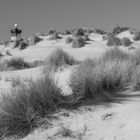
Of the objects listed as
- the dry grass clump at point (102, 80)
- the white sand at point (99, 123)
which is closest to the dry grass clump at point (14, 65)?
the dry grass clump at point (102, 80)

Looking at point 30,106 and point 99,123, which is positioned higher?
point 30,106

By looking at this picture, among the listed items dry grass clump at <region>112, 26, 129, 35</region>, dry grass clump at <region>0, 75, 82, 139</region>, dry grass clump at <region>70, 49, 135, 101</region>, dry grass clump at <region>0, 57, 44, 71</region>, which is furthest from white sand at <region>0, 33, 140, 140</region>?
dry grass clump at <region>112, 26, 129, 35</region>

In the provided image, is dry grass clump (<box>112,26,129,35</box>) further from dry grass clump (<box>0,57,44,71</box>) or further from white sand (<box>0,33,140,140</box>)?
white sand (<box>0,33,140,140</box>)

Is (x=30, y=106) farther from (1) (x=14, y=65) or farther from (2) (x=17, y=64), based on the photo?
(2) (x=17, y=64)

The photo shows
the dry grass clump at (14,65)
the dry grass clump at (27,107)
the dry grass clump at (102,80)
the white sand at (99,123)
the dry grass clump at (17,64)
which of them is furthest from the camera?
the dry grass clump at (17,64)

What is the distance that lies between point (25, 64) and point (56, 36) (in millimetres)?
9352

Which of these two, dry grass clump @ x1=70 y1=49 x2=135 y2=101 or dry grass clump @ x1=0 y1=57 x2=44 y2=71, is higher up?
dry grass clump @ x1=70 y1=49 x2=135 y2=101

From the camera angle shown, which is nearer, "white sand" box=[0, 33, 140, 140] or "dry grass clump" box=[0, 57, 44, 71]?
"white sand" box=[0, 33, 140, 140]

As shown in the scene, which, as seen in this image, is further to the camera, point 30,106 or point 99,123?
point 30,106

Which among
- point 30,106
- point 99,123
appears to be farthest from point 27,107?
point 99,123

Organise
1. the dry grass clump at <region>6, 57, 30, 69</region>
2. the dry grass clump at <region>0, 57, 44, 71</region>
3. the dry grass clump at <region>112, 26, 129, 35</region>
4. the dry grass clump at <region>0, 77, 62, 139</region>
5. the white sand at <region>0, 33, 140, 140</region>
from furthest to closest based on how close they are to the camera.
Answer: the dry grass clump at <region>112, 26, 129, 35</region>
the dry grass clump at <region>6, 57, 30, 69</region>
the dry grass clump at <region>0, 57, 44, 71</region>
the dry grass clump at <region>0, 77, 62, 139</region>
the white sand at <region>0, 33, 140, 140</region>

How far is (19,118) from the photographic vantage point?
343cm

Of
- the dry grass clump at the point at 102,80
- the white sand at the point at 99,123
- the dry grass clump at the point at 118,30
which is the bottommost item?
the dry grass clump at the point at 118,30

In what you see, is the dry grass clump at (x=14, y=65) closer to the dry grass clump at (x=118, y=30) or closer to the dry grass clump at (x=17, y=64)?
the dry grass clump at (x=17, y=64)
